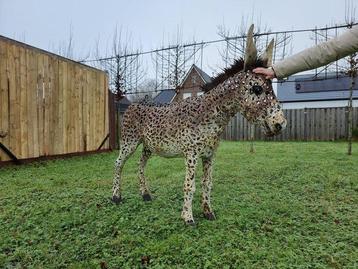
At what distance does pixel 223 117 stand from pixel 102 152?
7.94 meters

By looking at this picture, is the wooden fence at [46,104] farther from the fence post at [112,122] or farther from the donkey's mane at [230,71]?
the donkey's mane at [230,71]

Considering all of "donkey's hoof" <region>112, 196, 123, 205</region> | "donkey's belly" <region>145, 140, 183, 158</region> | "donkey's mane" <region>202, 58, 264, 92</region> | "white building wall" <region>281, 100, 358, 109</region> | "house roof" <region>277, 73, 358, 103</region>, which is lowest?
"donkey's hoof" <region>112, 196, 123, 205</region>

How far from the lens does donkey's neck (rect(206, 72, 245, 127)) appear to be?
3.42m

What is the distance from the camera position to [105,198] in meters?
4.66

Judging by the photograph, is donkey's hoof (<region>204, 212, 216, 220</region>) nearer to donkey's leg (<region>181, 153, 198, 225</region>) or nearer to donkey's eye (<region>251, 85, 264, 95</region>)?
donkey's leg (<region>181, 153, 198, 225</region>)

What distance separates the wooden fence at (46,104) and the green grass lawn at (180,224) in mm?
1841

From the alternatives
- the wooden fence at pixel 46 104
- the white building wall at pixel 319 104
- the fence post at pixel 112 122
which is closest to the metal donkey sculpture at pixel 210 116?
the wooden fence at pixel 46 104

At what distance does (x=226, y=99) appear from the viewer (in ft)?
11.4

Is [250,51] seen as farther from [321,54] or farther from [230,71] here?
[321,54]

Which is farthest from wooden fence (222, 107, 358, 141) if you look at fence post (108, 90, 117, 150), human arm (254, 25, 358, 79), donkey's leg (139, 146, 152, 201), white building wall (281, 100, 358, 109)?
white building wall (281, 100, 358, 109)

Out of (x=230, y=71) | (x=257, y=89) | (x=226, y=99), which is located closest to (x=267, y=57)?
(x=257, y=89)

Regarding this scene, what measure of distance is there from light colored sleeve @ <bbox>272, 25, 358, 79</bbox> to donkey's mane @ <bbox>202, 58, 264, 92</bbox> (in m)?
0.31

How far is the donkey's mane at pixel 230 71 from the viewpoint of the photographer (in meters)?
3.37

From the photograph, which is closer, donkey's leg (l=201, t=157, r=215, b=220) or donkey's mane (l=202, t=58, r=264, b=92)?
donkey's mane (l=202, t=58, r=264, b=92)
